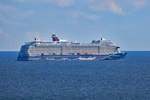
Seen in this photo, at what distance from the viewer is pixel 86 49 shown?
132m

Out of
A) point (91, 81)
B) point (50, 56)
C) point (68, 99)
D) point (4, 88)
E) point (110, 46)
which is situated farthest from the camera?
point (110, 46)

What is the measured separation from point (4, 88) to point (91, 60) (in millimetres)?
78675

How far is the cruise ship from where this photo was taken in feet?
414

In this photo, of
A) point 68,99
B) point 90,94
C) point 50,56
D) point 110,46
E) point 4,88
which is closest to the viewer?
point 68,99

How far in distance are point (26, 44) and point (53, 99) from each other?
8710 centimetres

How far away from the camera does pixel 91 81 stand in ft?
207

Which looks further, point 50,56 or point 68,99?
point 50,56

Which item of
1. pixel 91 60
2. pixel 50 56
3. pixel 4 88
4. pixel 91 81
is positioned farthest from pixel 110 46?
pixel 4 88

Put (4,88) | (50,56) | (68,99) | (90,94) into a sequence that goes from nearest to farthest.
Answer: (68,99) < (90,94) < (4,88) < (50,56)

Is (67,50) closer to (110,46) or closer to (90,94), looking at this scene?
(110,46)

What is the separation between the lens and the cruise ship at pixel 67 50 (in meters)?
126

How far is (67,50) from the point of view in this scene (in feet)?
423

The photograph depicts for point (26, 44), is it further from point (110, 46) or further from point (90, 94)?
point (90, 94)

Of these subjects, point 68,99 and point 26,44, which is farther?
point 26,44
